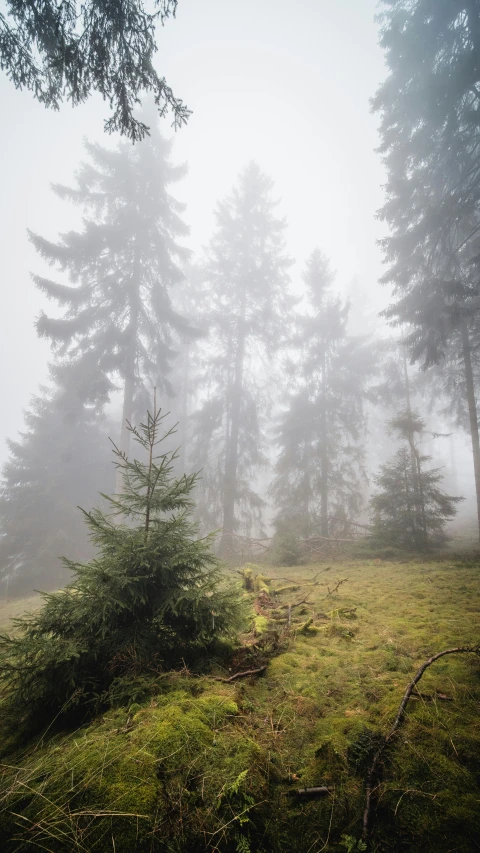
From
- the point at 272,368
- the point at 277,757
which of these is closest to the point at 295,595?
the point at 277,757

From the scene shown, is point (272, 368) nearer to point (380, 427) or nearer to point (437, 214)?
point (437, 214)

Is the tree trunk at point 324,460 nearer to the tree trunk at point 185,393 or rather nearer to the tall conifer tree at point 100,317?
the tall conifer tree at point 100,317

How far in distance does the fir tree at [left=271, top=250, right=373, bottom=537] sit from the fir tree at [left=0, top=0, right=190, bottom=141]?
1346 centimetres

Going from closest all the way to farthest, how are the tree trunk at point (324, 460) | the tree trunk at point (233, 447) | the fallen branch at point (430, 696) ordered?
the fallen branch at point (430, 696) → the tree trunk at point (233, 447) → the tree trunk at point (324, 460)

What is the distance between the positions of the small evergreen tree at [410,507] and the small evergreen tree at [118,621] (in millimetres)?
9799

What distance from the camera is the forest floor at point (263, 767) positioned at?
1.55m

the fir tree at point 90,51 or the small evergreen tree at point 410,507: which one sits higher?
the fir tree at point 90,51

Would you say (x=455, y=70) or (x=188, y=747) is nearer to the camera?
(x=188, y=747)

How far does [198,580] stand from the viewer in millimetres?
3475

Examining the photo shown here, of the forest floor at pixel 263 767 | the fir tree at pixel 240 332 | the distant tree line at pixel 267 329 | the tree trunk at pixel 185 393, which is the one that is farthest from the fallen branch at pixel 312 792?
the tree trunk at pixel 185 393

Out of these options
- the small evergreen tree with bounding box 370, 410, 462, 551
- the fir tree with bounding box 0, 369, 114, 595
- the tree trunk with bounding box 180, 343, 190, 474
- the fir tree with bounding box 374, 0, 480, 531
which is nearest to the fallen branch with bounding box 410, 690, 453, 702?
the small evergreen tree with bounding box 370, 410, 462, 551

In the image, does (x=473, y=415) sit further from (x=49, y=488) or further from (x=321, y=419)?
(x=49, y=488)

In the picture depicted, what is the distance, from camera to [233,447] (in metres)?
16.7

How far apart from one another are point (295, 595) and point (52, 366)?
14790mm
